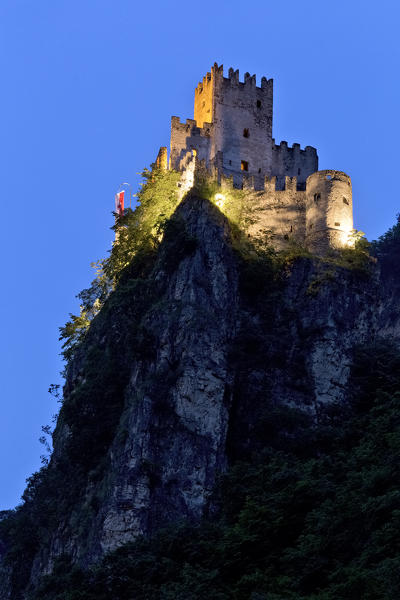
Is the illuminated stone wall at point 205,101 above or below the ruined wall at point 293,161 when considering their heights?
above

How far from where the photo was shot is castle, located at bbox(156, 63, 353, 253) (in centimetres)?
5644

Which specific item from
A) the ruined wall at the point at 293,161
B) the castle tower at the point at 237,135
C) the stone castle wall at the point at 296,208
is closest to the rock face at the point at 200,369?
the stone castle wall at the point at 296,208

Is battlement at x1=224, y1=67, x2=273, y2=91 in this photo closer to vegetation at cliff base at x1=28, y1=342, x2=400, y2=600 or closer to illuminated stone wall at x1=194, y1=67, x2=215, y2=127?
illuminated stone wall at x1=194, y1=67, x2=215, y2=127

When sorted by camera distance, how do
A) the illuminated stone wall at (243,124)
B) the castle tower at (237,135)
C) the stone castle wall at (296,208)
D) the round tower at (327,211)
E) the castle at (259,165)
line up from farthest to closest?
the illuminated stone wall at (243,124)
the castle tower at (237,135)
the castle at (259,165)
the stone castle wall at (296,208)
the round tower at (327,211)

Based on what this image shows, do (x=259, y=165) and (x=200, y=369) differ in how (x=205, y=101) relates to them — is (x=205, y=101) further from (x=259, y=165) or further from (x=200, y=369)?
(x=200, y=369)

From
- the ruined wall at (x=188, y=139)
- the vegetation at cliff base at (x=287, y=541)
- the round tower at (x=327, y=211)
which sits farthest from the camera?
the ruined wall at (x=188, y=139)

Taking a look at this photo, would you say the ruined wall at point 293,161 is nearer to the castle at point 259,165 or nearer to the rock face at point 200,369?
the castle at point 259,165

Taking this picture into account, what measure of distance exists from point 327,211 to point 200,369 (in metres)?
14.7

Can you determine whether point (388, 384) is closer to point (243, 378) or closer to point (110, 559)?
point (243, 378)

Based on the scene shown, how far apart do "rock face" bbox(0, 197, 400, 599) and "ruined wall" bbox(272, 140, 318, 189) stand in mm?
10842

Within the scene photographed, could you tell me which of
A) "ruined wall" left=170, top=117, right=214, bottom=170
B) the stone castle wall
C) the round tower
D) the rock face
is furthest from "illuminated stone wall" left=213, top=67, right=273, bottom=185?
the rock face

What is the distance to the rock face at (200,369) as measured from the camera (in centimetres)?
4400

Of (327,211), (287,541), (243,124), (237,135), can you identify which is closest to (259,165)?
(237,135)

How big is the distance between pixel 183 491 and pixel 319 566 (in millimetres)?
15197
